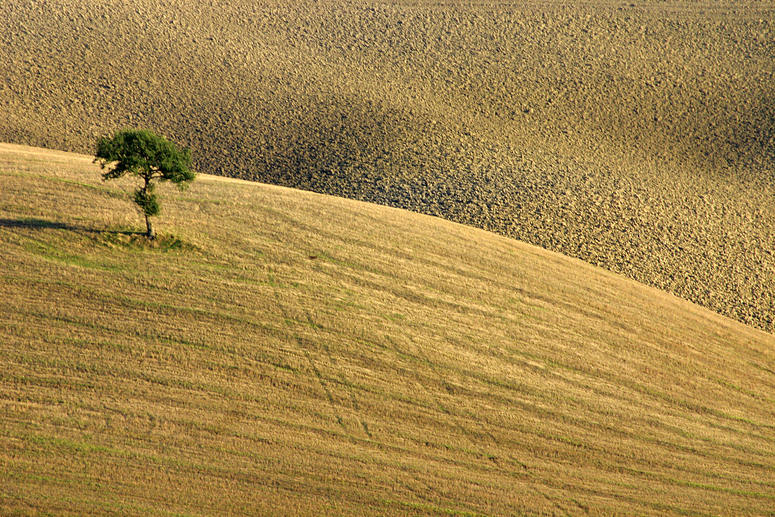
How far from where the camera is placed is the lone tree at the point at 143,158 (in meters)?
22.4

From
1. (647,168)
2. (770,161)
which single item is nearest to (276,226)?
(647,168)

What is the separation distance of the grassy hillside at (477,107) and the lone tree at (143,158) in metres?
13.4

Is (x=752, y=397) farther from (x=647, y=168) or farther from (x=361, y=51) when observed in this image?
(x=361, y=51)

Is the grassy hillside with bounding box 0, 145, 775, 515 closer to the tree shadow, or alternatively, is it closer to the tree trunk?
the tree shadow

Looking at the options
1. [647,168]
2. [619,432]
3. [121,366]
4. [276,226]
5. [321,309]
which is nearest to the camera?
[121,366]

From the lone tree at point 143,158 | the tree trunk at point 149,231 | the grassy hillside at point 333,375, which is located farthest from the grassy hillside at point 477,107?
the lone tree at point 143,158

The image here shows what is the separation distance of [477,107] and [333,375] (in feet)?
98.8

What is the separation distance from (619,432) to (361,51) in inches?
1568

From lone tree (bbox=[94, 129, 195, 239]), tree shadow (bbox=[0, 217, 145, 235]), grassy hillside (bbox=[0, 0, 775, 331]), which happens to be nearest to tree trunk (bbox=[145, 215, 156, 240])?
lone tree (bbox=[94, 129, 195, 239])

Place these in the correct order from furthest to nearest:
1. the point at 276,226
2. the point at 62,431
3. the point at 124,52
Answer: the point at 124,52 → the point at 276,226 → the point at 62,431

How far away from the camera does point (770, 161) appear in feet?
138

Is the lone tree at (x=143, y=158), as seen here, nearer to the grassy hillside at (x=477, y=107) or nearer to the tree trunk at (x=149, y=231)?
the tree trunk at (x=149, y=231)

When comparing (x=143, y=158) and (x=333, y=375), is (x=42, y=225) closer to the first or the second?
(x=143, y=158)

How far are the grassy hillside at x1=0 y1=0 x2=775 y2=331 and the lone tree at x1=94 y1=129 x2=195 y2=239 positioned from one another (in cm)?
1345
